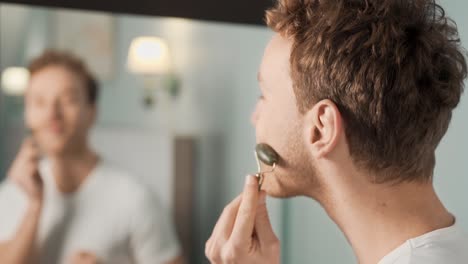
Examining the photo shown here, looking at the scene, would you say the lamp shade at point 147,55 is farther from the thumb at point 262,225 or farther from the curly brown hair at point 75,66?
the thumb at point 262,225

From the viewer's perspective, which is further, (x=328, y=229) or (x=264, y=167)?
(x=328, y=229)

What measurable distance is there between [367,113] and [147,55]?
32.3 inches

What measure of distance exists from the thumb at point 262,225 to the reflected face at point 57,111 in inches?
27.4

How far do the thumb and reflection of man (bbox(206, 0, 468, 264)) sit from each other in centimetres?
2

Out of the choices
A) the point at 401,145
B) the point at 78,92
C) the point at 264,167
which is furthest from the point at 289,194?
the point at 78,92

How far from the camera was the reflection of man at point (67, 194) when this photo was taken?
1484 mm

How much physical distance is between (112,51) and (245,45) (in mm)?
334

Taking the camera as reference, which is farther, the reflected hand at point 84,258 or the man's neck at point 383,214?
the reflected hand at point 84,258

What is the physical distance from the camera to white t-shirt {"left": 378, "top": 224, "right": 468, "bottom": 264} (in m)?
0.79

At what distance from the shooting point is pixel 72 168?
4.98 ft

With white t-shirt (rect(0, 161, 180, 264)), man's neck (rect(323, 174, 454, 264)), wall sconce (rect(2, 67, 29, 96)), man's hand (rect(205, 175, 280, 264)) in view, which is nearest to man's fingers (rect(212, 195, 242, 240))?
man's hand (rect(205, 175, 280, 264))

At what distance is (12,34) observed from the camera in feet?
4.82

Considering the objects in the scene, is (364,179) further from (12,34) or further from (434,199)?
(12,34)

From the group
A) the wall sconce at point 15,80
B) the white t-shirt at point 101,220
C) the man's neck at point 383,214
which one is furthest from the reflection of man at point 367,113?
the wall sconce at point 15,80
